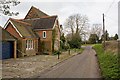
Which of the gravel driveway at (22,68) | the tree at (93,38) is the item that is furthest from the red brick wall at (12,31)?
the tree at (93,38)

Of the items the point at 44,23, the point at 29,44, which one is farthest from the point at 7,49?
the point at 44,23

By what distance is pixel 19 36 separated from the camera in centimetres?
3312

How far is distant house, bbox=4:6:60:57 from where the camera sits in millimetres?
33472

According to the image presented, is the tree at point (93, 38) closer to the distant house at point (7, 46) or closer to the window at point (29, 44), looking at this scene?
the window at point (29, 44)

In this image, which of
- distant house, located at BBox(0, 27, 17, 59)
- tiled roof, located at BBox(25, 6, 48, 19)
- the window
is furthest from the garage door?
tiled roof, located at BBox(25, 6, 48, 19)

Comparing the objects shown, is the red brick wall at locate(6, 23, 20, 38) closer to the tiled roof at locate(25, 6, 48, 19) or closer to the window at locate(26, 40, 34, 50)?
the window at locate(26, 40, 34, 50)

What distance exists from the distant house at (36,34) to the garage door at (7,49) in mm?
2651

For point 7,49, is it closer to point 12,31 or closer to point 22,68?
point 12,31

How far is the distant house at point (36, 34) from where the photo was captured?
33.5 meters

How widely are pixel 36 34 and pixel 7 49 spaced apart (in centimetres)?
1205

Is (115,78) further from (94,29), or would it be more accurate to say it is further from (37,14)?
(94,29)

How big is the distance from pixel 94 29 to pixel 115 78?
9748 cm

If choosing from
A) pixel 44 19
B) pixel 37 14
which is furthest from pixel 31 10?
pixel 44 19

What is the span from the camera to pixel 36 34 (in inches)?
1601
